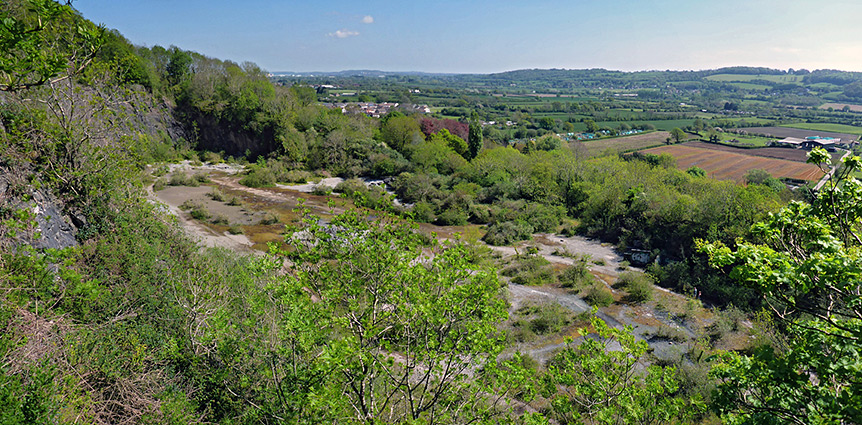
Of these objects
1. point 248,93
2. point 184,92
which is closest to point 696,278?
point 248,93

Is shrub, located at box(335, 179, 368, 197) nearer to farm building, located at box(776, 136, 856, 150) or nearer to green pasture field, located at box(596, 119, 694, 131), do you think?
farm building, located at box(776, 136, 856, 150)

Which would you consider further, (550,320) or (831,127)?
(831,127)

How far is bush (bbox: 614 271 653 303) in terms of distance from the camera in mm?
20828

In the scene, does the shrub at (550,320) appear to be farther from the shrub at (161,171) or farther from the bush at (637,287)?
the shrub at (161,171)

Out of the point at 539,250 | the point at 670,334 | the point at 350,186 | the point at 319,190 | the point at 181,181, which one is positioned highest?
the point at 181,181

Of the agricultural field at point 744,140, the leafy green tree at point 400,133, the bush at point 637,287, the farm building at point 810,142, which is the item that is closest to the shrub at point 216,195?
the leafy green tree at point 400,133

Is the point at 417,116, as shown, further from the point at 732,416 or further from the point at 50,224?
the point at 732,416

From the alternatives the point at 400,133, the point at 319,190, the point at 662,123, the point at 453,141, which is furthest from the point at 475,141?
the point at 662,123

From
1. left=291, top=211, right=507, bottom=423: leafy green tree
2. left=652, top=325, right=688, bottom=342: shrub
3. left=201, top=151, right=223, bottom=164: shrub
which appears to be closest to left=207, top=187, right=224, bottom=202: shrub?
left=201, top=151, right=223, bottom=164: shrub

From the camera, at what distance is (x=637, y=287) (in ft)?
68.7

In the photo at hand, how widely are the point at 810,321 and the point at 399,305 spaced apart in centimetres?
Result: 524

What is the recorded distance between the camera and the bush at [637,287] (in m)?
20.8

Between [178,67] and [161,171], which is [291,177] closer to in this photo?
[161,171]

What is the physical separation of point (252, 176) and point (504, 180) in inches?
979
